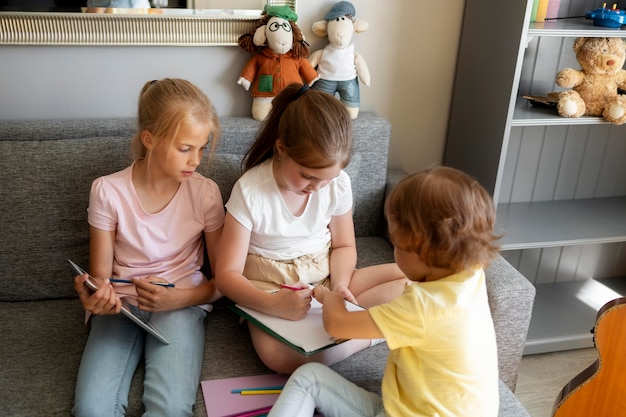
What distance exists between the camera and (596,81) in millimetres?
1859

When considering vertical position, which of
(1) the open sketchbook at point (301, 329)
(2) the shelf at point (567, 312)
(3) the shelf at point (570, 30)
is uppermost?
(3) the shelf at point (570, 30)

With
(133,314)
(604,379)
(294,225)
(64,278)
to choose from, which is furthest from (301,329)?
(604,379)

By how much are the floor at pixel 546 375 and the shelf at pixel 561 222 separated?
1.32 feet

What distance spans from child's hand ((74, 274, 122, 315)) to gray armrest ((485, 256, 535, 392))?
2.78ft

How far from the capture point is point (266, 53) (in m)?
1.80

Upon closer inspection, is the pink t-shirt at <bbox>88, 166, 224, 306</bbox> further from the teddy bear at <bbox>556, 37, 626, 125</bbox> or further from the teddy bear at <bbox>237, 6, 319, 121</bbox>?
the teddy bear at <bbox>556, 37, 626, 125</bbox>

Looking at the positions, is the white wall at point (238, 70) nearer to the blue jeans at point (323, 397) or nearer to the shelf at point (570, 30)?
the shelf at point (570, 30)

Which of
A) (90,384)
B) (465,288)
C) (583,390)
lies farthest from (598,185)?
(90,384)

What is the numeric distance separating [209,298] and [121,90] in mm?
729

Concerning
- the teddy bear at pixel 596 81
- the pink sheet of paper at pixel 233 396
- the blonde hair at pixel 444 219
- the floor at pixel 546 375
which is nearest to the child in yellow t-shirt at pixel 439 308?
the blonde hair at pixel 444 219

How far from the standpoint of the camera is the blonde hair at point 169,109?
1.36 metres

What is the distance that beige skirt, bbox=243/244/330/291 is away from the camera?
150cm

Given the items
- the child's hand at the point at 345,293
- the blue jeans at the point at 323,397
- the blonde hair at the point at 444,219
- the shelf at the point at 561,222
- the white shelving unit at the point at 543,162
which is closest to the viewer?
the blonde hair at the point at 444,219

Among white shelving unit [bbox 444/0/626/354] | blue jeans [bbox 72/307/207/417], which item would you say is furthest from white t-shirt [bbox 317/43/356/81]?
blue jeans [bbox 72/307/207/417]
